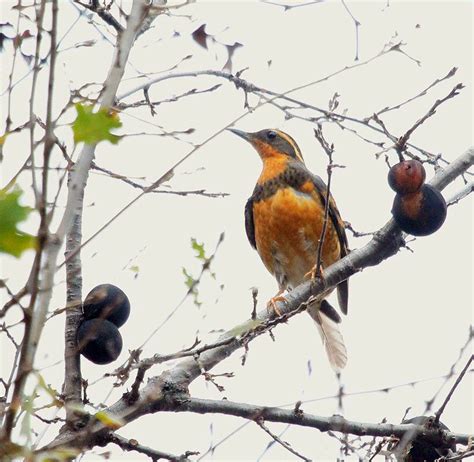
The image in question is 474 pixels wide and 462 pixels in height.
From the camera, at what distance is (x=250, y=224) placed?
794 centimetres

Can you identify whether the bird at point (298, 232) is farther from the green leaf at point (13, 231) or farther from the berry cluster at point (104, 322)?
the green leaf at point (13, 231)

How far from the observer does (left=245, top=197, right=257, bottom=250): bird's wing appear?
7922 mm

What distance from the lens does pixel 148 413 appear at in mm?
4328

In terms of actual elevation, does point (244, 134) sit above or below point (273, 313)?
above

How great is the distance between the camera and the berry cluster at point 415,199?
4.95 metres

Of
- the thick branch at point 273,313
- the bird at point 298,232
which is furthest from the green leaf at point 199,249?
the bird at point 298,232

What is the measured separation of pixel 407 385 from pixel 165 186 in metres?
1.56

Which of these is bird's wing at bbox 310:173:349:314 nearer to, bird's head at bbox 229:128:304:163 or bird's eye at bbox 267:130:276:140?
bird's head at bbox 229:128:304:163

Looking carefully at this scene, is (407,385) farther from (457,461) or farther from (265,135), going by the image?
(265,135)

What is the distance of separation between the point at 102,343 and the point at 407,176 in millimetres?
1866

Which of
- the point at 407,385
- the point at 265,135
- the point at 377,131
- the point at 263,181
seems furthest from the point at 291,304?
the point at 265,135

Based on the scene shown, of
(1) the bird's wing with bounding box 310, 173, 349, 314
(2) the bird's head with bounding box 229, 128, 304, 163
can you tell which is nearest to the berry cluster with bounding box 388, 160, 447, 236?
(1) the bird's wing with bounding box 310, 173, 349, 314

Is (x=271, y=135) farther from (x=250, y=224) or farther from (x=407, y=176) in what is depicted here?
(x=407, y=176)

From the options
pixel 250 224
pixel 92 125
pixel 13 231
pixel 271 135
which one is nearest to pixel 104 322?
pixel 92 125
